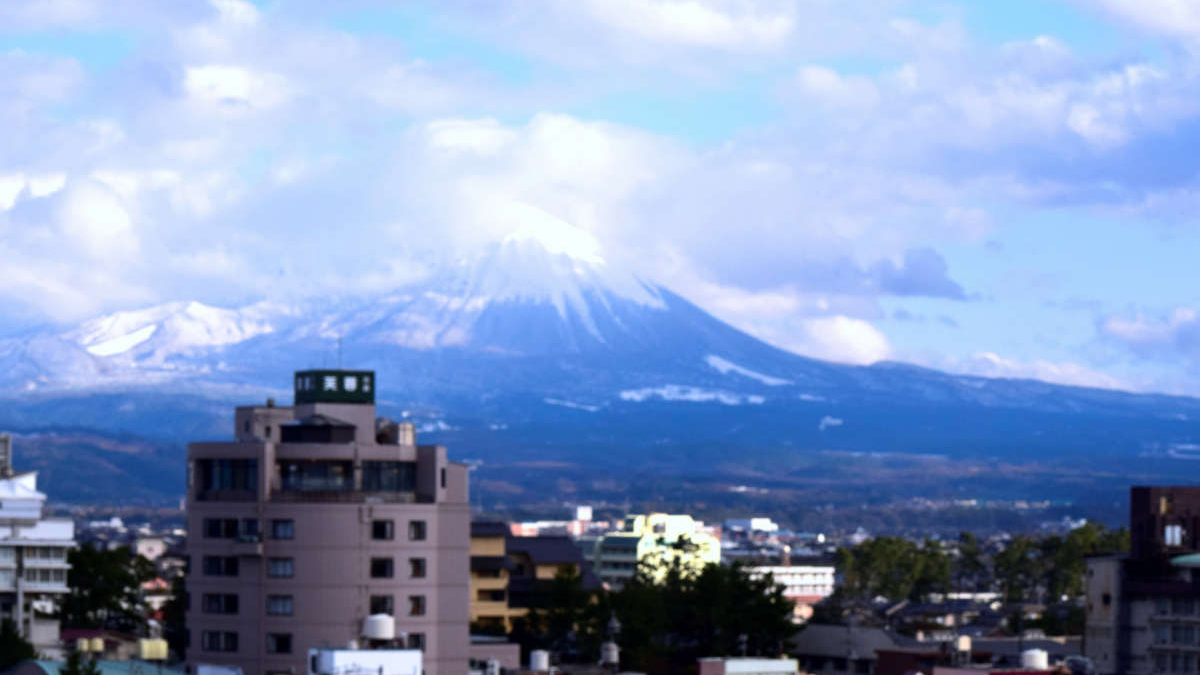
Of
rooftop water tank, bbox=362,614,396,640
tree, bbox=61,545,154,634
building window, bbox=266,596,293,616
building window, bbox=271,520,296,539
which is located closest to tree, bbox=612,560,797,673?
building window, bbox=266,596,293,616

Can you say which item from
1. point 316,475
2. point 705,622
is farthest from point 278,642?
point 705,622

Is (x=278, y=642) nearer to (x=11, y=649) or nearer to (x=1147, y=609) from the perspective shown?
(x=11, y=649)

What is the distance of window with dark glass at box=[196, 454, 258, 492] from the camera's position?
64.1 m

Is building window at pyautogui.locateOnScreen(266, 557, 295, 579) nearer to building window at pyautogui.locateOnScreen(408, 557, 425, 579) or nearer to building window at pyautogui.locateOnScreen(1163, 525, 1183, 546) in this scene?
building window at pyautogui.locateOnScreen(408, 557, 425, 579)

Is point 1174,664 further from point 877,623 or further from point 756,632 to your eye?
point 877,623

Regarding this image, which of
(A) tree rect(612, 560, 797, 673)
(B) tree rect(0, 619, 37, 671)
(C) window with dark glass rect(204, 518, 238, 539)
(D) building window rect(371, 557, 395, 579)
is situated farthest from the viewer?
(A) tree rect(612, 560, 797, 673)

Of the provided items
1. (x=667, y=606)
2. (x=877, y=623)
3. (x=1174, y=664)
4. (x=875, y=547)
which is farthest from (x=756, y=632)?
(x=875, y=547)

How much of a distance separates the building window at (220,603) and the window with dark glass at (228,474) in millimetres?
2871

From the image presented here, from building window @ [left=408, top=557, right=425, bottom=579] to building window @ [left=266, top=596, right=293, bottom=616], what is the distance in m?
3.37

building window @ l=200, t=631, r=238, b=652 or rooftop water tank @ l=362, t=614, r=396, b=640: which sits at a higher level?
rooftop water tank @ l=362, t=614, r=396, b=640

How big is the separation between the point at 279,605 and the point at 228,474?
160 inches

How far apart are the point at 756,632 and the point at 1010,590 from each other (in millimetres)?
80741

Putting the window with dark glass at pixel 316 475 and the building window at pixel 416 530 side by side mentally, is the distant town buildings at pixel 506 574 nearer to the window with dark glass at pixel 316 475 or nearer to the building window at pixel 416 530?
the building window at pixel 416 530

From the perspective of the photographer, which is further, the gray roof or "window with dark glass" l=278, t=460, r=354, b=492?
the gray roof
